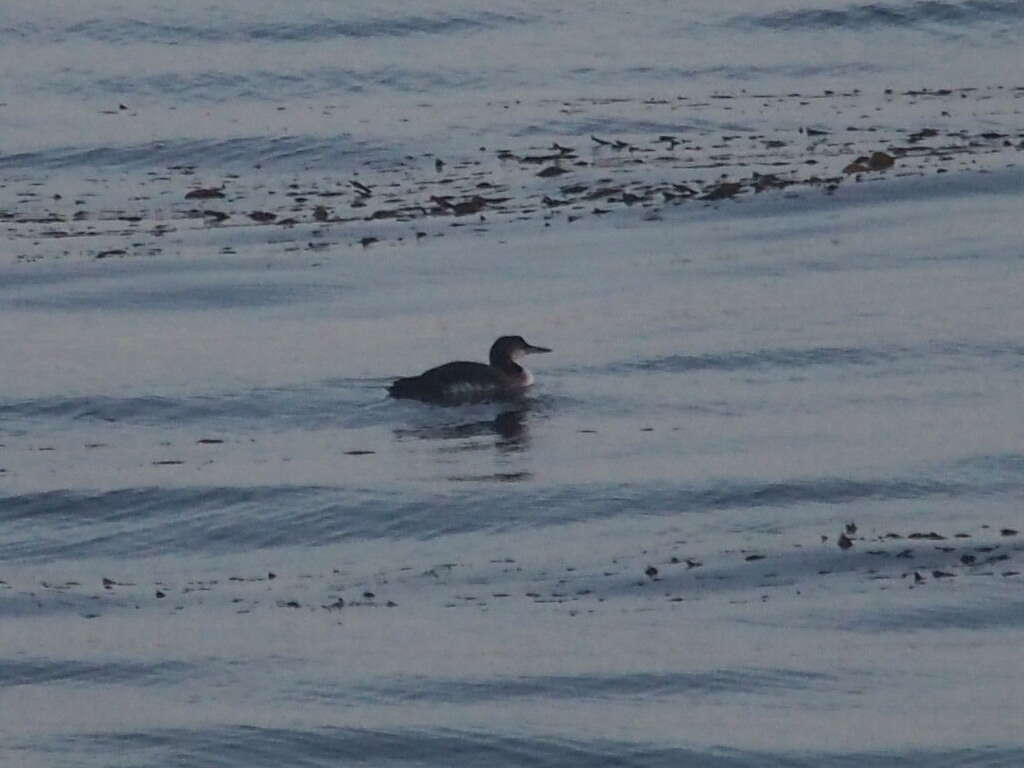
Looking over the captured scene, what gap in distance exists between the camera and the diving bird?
1683 centimetres

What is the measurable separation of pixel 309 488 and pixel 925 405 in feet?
13.1

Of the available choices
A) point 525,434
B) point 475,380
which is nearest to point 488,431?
point 525,434

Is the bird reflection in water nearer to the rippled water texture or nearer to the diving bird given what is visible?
the rippled water texture

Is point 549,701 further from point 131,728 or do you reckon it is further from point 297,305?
point 297,305

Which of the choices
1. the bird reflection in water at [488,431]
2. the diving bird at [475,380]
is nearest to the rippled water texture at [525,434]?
the bird reflection in water at [488,431]

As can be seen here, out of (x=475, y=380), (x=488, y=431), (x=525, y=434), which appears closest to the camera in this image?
(x=525, y=434)

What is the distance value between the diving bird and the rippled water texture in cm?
17

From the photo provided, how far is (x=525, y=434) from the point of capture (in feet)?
53.1

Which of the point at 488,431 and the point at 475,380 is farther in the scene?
the point at 475,380

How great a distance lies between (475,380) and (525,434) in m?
1.11

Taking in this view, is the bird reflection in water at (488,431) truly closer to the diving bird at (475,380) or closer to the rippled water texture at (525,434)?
the rippled water texture at (525,434)

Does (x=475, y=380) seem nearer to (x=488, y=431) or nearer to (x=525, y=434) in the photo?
(x=488, y=431)

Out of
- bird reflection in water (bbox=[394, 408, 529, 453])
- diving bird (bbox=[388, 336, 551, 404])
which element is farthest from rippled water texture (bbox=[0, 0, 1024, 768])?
diving bird (bbox=[388, 336, 551, 404])

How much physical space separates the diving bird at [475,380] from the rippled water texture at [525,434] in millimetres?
172
